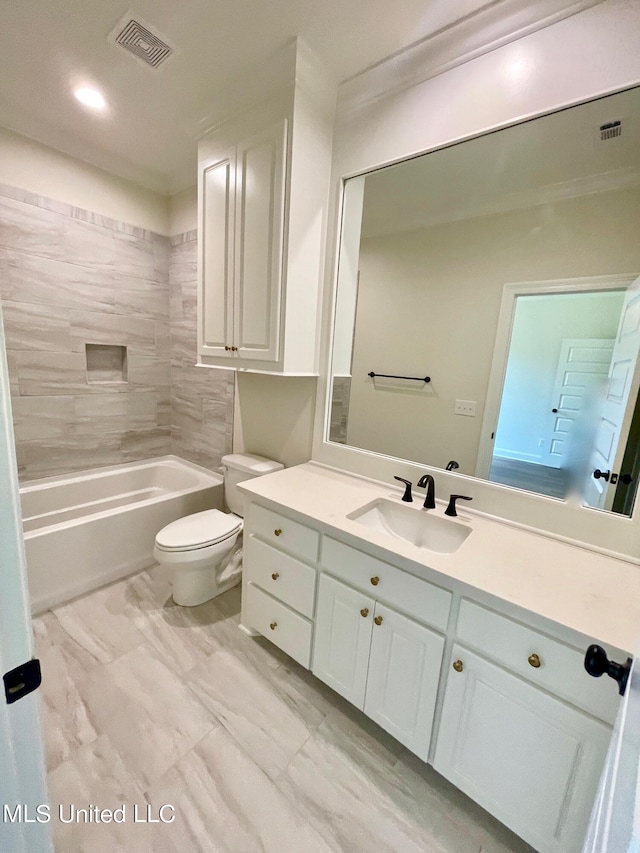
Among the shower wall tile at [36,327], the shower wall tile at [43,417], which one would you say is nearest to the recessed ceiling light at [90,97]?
the shower wall tile at [36,327]

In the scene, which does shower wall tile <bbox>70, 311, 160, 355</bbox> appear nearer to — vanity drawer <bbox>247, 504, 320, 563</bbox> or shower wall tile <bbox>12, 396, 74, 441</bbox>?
shower wall tile <bbox>12, 396, 74, 441</bbox>

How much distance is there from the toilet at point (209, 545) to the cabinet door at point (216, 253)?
0.71 metres

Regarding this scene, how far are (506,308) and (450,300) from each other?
28 cm

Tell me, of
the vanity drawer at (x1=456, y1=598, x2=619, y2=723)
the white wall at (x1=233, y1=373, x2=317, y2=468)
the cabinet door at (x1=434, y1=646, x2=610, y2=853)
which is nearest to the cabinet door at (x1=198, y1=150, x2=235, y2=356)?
the white wall at (x1=233, y1=373, x2=317, y2=468)

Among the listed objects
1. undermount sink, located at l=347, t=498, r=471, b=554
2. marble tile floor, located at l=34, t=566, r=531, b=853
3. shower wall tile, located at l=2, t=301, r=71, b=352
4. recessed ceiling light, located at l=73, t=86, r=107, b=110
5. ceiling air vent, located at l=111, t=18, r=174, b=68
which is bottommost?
marble tile floor, located at l=34, t=566, r=531, b=853

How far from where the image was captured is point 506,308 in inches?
61.0

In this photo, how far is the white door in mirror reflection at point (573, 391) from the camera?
1322mm

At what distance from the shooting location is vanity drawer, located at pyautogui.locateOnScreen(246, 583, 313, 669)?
1.51 m

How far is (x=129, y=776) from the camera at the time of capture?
1.22m

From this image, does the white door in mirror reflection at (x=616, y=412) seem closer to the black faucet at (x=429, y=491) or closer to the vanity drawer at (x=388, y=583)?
the black faucet at (x=429, y=491)

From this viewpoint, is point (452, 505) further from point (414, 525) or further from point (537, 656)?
point (537, 656)

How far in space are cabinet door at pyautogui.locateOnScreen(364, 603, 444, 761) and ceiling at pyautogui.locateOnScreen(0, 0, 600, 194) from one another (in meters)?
2.14

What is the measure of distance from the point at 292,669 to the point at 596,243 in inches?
86.6

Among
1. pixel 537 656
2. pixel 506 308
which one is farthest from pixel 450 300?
pixel 537 656
